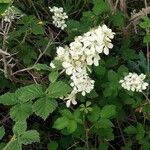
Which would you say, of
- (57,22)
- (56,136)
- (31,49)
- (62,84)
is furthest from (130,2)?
(62,84)

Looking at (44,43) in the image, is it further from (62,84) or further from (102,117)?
(62,84)

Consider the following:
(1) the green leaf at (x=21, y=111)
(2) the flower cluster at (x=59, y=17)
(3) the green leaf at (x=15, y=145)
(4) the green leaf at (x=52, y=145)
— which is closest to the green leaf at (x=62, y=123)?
(4) the green leaf at (x=52, y=145)

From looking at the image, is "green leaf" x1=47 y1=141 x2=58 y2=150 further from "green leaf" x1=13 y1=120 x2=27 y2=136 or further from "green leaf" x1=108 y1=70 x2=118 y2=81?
"green leaf" x1=13 y1=120 x2=27 y2=136

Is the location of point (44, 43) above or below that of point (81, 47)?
below

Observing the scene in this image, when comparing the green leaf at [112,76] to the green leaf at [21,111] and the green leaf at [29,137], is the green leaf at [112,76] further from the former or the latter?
the green leaf at [29,137]

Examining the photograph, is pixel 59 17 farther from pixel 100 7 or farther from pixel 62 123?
pixel 62 123

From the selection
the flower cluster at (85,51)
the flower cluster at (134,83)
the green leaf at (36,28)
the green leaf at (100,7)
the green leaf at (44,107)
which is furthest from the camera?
the green leaf at (100,7)
